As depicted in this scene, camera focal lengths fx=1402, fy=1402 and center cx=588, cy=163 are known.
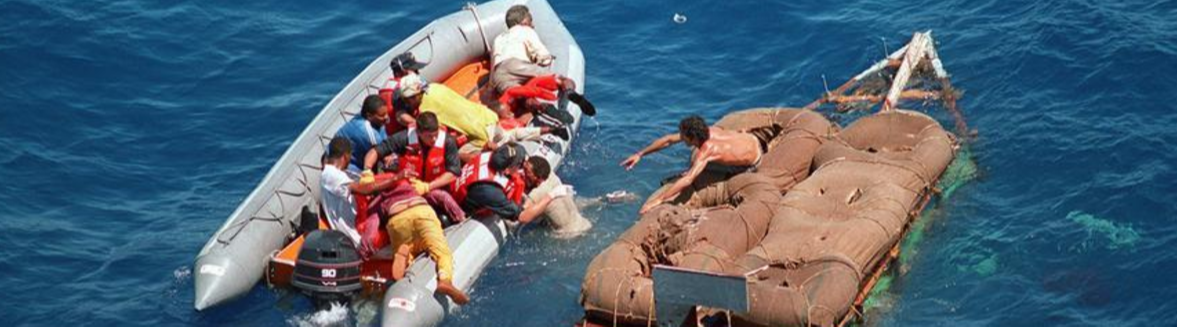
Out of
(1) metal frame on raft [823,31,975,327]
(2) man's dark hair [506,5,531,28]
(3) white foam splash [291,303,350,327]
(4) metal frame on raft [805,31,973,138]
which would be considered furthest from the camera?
(2) man's dark hair [506,5,531,28]

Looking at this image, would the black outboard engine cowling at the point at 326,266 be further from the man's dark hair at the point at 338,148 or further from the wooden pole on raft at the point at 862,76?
the wooden pole on raft at the point at 862,76

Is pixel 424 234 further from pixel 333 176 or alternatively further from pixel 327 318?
pixel 327 318

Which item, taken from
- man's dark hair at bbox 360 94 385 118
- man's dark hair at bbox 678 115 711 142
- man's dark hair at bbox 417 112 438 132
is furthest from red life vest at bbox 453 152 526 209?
man's dark hair at bbox 678 115 711 142

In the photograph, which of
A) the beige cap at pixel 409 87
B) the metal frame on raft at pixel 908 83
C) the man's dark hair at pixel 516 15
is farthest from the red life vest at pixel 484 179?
the metal frame on raft at pixel 908 83

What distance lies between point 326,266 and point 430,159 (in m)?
1.43

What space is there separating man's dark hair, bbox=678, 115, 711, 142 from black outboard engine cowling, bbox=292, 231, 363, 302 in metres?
3.07

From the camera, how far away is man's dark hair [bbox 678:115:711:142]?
12.3 metres

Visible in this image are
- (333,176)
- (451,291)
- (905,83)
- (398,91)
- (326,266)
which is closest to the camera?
(326,266)

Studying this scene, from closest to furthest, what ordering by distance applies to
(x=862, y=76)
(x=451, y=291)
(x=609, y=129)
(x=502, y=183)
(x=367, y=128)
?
(x=451, y=291)
(x=502, y=183)
(x=367, y=128)
(x=862, y=76)
(x=609, y=129)

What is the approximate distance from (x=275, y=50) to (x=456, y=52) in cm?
395

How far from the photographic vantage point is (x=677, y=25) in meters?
18.6

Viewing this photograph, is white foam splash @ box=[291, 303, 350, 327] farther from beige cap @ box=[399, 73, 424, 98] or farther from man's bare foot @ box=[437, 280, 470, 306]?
beige cap @ box=[399, 73, 424, 98]

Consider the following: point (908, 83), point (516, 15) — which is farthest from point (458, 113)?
point (908, 83)

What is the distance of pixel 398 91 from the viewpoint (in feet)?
42.0
